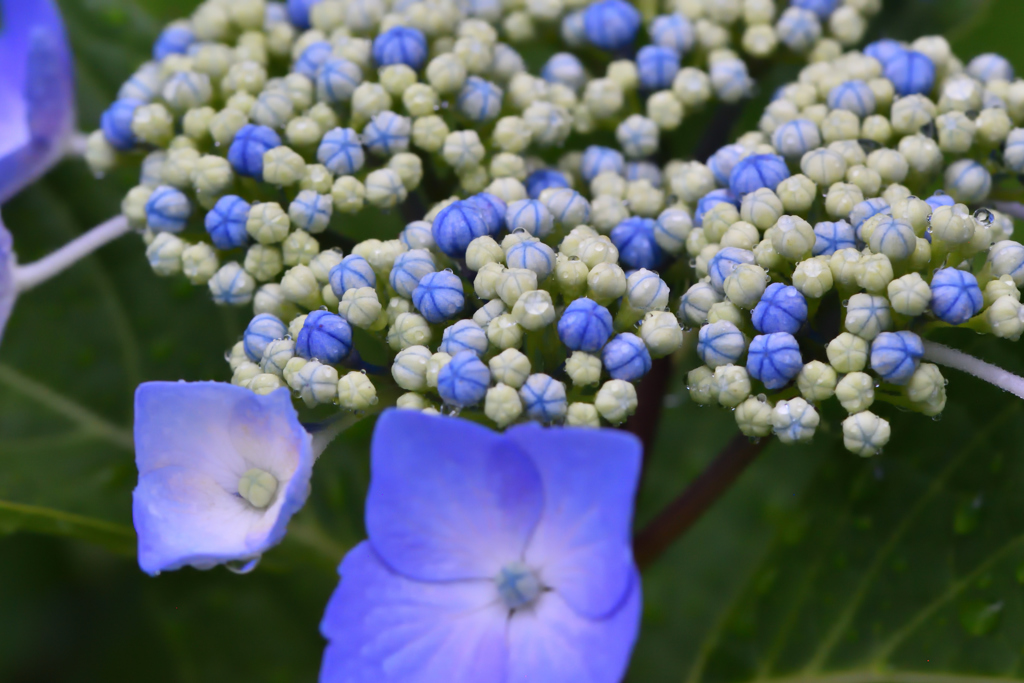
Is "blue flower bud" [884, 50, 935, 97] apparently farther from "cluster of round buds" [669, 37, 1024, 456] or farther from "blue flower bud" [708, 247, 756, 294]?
"blue flower bud" [708, 247, 756, 294]

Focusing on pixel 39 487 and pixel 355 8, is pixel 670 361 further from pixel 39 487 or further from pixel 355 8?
pixel 39 487

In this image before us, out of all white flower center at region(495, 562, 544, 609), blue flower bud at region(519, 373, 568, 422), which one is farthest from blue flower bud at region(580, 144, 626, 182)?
white flower center at region(495, 562, 544, 609)

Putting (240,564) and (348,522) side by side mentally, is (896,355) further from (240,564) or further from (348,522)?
(348,522)

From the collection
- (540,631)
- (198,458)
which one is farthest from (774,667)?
(198,458)

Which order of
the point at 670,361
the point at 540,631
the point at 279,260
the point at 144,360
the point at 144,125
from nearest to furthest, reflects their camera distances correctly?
the point at 540,631, the point at 279,260, the point at 144,125, the point at 670,361, the point at 144,360

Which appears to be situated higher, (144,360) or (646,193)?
(646,193)

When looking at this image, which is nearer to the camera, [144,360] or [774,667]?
[774,667]

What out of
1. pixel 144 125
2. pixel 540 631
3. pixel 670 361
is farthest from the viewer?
pixel 670 361

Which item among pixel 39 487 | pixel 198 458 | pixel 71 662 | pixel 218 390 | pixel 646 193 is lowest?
pixel 71 662
